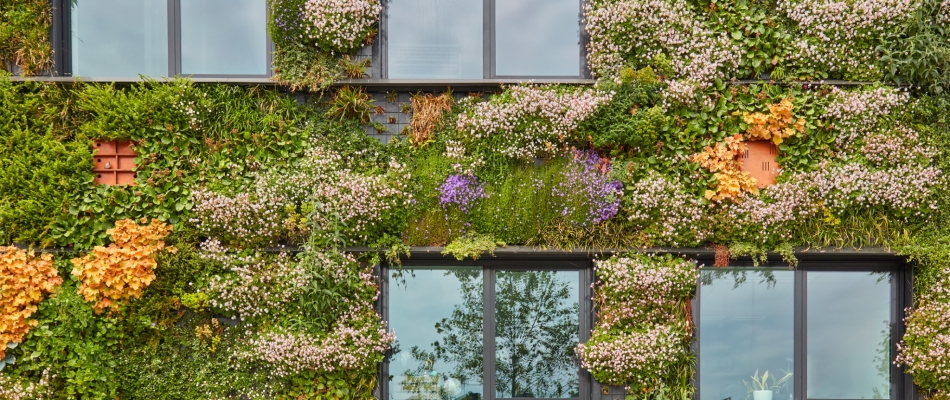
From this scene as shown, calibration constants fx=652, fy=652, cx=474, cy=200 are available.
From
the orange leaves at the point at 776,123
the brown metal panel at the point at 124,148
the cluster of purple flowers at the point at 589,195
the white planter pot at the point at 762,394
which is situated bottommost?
the white planter pot at the point at 762,394

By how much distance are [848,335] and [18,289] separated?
25.3 feet

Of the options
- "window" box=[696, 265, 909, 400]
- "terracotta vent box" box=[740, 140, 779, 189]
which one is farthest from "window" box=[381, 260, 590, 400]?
"terracotta vent box" box=[740, 140, 779, 189]

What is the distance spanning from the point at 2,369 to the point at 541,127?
529 centimetres

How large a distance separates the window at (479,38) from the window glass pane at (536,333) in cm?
207

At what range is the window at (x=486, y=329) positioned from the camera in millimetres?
6297

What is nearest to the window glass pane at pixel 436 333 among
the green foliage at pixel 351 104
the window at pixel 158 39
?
the green foliage at pixel 351 104

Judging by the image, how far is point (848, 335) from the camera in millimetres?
6355

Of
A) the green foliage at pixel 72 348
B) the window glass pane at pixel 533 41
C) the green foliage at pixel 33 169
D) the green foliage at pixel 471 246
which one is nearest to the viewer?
the green foliage at pixel 72 348

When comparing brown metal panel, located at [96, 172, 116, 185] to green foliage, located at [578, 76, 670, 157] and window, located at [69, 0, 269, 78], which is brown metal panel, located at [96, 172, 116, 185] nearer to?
window, located at [69, 0, 269, 78]

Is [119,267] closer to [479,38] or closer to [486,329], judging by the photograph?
[486,329]

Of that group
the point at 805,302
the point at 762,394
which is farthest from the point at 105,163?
the point at 805,302

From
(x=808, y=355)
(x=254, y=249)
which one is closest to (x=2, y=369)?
(x=254, y=249)

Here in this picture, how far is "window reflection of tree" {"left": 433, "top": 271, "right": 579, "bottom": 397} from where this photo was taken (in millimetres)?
6301

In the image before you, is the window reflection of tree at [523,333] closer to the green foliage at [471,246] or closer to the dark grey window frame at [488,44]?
the green foliage at [471,246]
